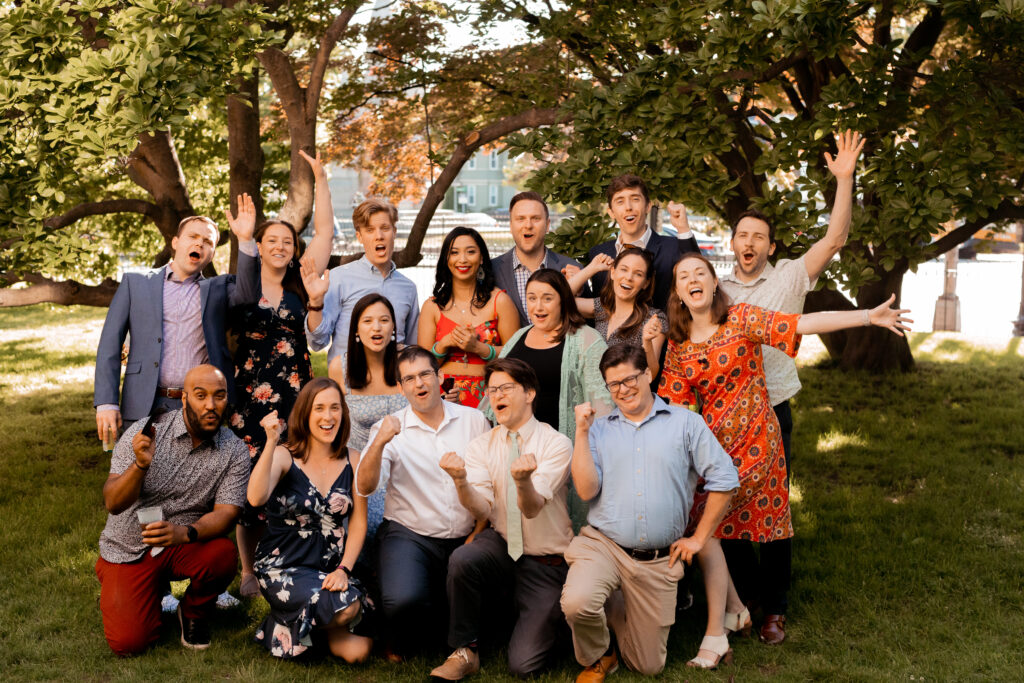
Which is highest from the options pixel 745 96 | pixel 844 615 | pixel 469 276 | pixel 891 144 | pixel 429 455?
pixel 745 96

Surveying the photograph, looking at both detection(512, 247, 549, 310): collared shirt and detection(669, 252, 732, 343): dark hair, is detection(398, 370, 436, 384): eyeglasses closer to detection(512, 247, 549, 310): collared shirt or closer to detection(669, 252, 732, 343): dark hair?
detection(512, 247, 549, 310): collared shirt

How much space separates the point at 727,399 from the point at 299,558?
2.17 metres

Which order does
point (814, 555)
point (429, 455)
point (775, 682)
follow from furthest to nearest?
point (814, 555)
point (429, 455)
point (775, 682)

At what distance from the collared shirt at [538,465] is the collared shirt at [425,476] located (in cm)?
15

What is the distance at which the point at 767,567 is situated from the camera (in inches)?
187

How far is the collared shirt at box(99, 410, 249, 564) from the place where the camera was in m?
4.52

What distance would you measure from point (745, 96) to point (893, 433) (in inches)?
147

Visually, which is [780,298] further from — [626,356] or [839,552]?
[839,552]

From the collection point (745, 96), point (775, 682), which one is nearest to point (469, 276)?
point (775, 682)

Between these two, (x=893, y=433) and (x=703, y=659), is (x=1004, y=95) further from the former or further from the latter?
(x=703, y=659)

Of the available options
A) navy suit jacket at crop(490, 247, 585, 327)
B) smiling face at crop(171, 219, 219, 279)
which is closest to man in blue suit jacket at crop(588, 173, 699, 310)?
navy suit jacket at crop(490, 247, 585, 327)

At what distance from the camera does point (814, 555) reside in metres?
5.87

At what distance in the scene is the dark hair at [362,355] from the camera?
488cm

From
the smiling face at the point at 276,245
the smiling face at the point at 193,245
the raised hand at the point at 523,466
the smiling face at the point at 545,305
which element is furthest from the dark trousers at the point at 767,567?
the smiling face at the point at 193,245
